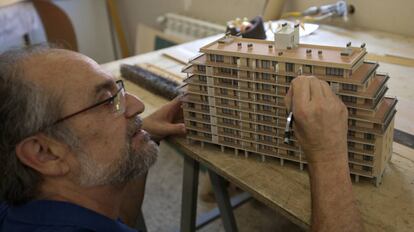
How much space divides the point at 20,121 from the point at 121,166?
0.77 feet

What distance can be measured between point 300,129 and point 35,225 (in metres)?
0.56

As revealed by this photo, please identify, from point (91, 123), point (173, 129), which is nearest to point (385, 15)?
point (173, 129)

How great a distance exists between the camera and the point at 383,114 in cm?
91

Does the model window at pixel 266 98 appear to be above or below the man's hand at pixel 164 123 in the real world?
above

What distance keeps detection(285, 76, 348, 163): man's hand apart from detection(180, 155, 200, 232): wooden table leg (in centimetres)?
50

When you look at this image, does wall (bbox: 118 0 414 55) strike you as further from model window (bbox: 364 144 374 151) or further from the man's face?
the man's face

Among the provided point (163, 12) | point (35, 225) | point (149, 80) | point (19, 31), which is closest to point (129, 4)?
point (163, 12)

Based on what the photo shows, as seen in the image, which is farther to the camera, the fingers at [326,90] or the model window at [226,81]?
the model window at [226,81]

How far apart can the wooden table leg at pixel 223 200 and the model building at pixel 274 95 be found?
343mm

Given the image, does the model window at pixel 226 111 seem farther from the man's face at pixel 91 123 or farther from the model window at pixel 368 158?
the model window at pixel 368 158

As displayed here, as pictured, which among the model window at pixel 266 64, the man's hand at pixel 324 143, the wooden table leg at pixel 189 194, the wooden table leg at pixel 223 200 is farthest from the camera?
the wooden table leg at pixel 223 200

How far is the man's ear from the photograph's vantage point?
89 centimetres

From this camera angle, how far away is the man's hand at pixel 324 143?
33.3 inches

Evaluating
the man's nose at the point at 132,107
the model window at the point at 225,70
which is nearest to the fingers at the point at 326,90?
the model window at the point at 225,70
